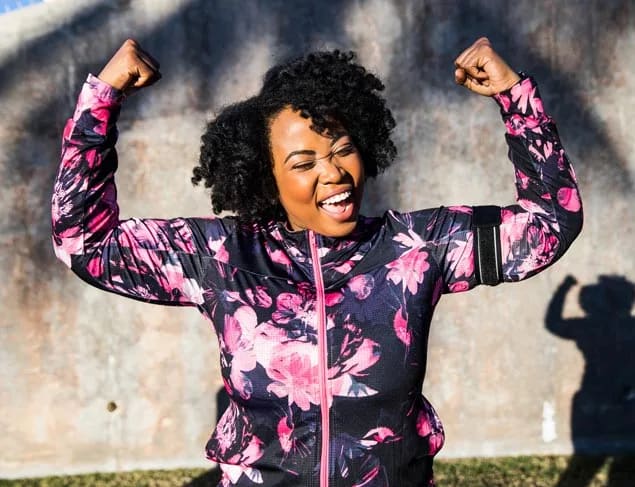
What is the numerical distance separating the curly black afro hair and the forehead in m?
0.02

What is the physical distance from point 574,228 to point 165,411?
3213 mm

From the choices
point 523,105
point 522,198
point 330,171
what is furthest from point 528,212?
point 330,171

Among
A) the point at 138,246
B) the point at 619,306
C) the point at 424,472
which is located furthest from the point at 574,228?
the point at 619,306

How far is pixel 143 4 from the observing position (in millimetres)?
4340

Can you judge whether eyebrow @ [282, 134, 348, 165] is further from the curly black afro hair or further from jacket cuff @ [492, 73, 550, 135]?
jacket cuff @ [492, 73, 550, 135]

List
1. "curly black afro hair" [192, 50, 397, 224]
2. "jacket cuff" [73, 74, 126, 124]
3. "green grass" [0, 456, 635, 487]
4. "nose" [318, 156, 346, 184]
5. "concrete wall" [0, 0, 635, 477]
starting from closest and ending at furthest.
A: "jacket cuff" [73, 74, 126, 124], "nose" [318, 156, 346, 184], "curly black afro hair" [192, 50, 397, 224], "concrete wall" [0, 0, 635, 477], "green grass" [0, 456, 635, 487]

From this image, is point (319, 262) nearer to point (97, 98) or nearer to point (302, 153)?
point (302, 153)

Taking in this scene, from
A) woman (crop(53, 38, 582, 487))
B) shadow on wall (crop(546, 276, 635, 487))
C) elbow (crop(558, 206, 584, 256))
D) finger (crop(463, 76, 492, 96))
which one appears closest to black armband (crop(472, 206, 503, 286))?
woman (crop(53, 38, 582, 487))

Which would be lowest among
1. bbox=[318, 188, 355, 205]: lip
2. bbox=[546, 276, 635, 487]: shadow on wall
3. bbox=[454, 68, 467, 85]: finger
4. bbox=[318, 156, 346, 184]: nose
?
bbox=[546, 276, 635, 487]: shadow on wall

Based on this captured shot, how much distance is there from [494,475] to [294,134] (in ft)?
10.4

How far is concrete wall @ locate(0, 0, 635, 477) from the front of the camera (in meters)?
4.39

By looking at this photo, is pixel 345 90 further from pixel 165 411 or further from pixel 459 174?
pixel 165 411

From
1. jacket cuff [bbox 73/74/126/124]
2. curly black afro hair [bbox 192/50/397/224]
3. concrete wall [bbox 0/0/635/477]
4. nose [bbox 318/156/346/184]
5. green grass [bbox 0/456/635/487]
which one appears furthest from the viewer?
green grass [bbox 0/456/635/487]

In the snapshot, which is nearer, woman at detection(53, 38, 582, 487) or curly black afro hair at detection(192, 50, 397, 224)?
woman at detection(53, 38, 582, 487)
